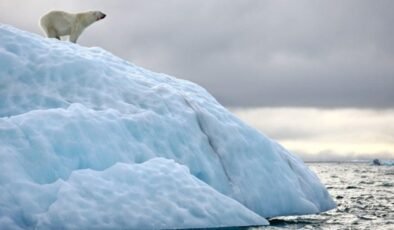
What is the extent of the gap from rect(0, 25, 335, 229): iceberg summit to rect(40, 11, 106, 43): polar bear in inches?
93.9

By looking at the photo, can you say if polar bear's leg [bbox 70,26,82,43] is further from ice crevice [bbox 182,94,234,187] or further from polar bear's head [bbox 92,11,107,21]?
ice crevice [bbox 182,94,234,187]

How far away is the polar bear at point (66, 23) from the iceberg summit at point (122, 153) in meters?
2.39

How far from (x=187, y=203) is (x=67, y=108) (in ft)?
11.2

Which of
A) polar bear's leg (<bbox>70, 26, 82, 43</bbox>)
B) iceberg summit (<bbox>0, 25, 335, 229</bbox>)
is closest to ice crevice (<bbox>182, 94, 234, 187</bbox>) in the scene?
iceberg summit (<bbox>0, 25, 335, 229</bbox>)

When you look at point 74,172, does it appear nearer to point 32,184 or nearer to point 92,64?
point 32,184

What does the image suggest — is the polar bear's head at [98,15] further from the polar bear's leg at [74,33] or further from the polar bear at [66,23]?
the polar bear's leg at [74,33]

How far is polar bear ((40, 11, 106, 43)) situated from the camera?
17.7m

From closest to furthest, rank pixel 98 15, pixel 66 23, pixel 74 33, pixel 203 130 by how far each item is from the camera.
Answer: pixel 203 130 < pixel 66 23 < pixel 74 33 < pixel 98 15

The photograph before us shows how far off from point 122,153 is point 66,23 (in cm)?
738

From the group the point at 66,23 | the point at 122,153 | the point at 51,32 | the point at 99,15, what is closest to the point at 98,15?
the point at 99,15

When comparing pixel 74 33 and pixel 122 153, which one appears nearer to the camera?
pixel 122 153

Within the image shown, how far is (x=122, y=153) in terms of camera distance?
1213 cm

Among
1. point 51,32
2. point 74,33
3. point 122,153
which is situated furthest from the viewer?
point 74,33

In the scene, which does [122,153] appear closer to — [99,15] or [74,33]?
[74,33]
